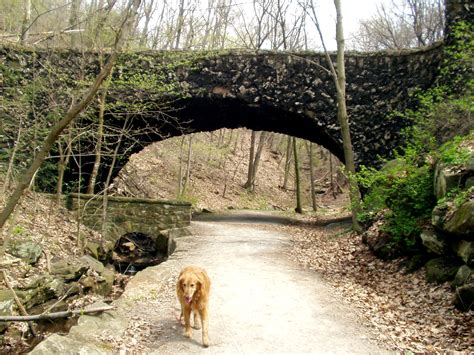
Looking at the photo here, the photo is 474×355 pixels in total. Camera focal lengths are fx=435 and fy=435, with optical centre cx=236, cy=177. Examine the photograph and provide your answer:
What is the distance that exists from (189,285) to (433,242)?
4.01 meters

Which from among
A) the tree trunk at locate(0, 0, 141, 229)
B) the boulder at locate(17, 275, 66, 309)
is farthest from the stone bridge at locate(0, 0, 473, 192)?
the tree trunk at locate(0, 0, 141, 229)

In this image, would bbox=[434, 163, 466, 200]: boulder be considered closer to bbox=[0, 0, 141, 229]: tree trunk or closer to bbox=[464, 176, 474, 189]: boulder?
bbox=[464, 176, 474, 189]: boulder

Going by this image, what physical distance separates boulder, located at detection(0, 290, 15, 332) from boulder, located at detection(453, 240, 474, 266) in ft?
20.3

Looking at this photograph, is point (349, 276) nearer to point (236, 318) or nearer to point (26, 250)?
point (236, 318)

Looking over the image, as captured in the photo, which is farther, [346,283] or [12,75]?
[12,75]

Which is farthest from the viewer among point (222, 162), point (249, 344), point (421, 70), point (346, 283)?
point (222, 162)

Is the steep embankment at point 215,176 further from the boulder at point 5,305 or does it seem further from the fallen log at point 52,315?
the fallen log at point 52,315

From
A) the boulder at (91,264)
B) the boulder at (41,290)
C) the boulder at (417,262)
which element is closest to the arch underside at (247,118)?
the boulder at (91,264)

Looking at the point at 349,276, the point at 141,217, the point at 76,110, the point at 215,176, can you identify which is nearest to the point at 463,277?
the point at 349,276

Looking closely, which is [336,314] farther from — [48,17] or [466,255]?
[48,17]

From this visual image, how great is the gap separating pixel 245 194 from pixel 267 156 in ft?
40.7

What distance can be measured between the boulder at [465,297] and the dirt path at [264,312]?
1.26 m

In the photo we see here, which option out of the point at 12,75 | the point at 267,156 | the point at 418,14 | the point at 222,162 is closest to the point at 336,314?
the point at 12,75

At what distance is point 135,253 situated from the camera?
14.9 metres
